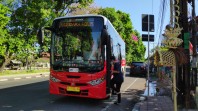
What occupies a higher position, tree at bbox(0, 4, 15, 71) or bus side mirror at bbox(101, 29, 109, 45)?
tree at bbox(0, 4, 15, 71)

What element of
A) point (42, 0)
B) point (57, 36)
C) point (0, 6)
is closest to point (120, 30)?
point (42, 0)

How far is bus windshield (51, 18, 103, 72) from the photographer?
41.3ft

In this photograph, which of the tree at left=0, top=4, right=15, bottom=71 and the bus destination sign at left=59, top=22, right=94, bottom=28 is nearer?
the bus destination sign at left=59, top=22, right=94, bottom=28

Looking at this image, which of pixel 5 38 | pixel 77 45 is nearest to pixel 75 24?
pixel 77 45

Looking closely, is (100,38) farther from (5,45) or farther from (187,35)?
(5,45)

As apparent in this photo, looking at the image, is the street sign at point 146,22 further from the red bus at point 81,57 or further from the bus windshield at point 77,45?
the bus windshield at point 77,45

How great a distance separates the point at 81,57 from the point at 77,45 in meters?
0.53

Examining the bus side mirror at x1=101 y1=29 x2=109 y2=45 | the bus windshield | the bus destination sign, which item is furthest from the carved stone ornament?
the bus destination sign

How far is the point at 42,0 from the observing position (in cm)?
3822

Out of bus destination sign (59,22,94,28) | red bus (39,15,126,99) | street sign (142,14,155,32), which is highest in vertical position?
street sign (142,14,155,32)

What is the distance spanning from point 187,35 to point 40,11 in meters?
27.4

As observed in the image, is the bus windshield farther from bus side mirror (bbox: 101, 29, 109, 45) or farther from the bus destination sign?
bus side mirror (bbox: 101, 29, 109, 45)

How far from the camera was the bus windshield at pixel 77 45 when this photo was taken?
1260 cm

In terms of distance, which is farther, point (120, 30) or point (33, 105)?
point (120, 30)
